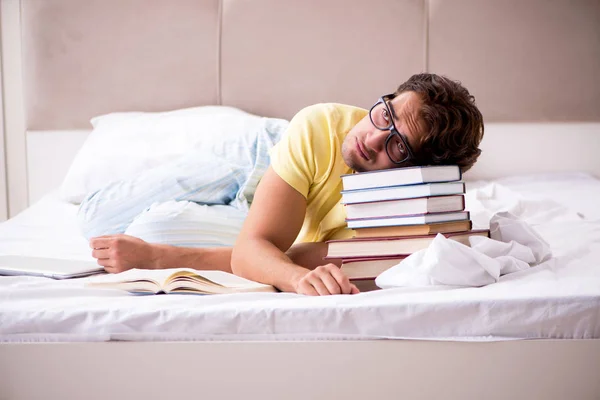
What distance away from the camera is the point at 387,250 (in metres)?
1.24

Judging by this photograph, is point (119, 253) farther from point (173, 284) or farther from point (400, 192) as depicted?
point (400, 192)

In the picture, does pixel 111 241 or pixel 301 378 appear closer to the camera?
pixel 301 378

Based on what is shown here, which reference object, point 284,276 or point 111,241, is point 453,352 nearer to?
point 284,276

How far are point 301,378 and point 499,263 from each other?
43cm

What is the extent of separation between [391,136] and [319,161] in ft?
0.62

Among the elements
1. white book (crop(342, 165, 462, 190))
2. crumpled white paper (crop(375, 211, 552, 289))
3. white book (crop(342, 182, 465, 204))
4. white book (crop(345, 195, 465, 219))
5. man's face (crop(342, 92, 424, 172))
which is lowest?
crumpled white paper (crop(375, 211, 552, 289))

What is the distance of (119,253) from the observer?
1.41m

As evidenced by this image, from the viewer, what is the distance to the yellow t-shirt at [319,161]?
1.46 m

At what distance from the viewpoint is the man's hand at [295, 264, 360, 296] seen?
1.09 m

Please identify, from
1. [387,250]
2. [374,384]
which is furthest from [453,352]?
[387,250]

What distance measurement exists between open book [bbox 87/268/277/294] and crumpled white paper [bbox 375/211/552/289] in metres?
0.24

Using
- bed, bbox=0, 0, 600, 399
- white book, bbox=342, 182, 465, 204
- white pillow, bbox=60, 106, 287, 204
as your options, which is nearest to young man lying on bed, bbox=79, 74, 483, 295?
white book, bbox=342, 182, 465, 204

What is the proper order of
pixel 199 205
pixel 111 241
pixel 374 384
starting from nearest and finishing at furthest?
pixel 374 384 < pixel 111 241 < pixel 199 205

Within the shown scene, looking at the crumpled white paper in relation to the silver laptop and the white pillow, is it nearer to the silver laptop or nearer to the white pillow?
the silver laptop
